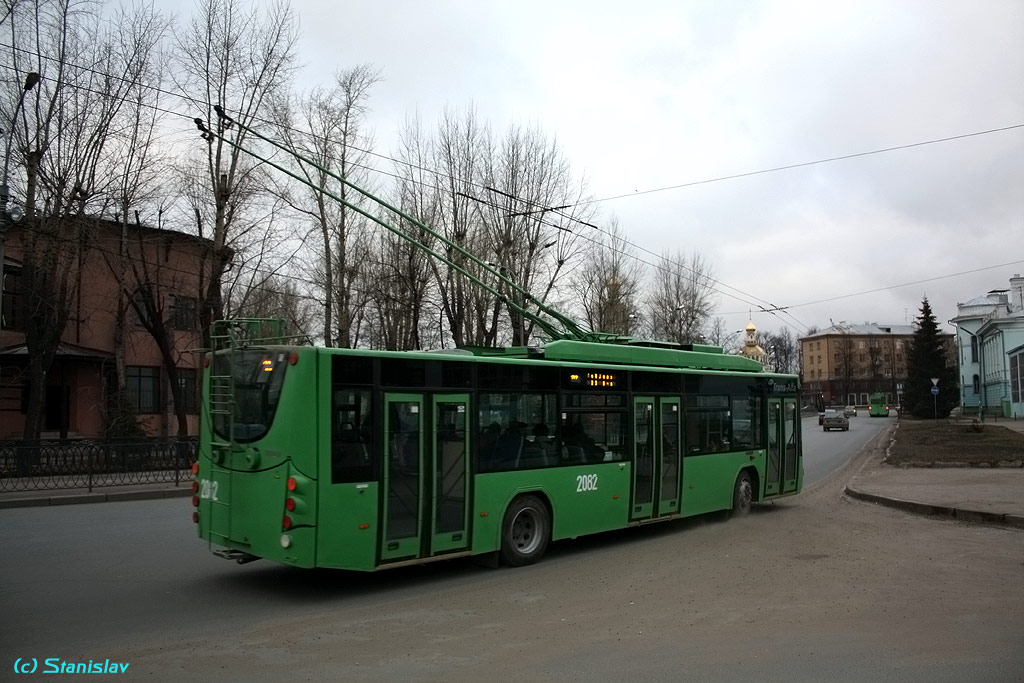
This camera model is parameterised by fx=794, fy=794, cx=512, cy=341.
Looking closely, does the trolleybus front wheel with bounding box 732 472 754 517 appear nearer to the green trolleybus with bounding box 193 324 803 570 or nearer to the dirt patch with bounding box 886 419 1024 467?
the green trolleybus with bounding box 193 324 803 570

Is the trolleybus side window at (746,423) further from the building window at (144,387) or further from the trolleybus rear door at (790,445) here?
the building window at (144,387)

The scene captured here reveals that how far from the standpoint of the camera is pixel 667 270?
51500 mm

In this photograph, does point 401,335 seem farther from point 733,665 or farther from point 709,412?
point 733,665

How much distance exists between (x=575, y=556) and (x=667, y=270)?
42.6 m

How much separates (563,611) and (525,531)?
251 centimetres

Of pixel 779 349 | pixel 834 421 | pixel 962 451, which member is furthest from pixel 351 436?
pixel 779 349

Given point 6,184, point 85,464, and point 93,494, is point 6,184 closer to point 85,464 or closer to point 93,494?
point 85,464

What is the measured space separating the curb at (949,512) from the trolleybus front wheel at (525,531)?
7.49 meters

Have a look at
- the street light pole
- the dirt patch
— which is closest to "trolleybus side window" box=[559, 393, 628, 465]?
the street light pole

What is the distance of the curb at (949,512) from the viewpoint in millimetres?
12356

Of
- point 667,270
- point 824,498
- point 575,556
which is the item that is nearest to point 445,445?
point 575,556

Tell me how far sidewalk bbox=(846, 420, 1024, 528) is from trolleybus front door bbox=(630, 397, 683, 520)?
16.5ft

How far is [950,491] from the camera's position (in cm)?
1584

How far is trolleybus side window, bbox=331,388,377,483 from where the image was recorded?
7949 millimetres
